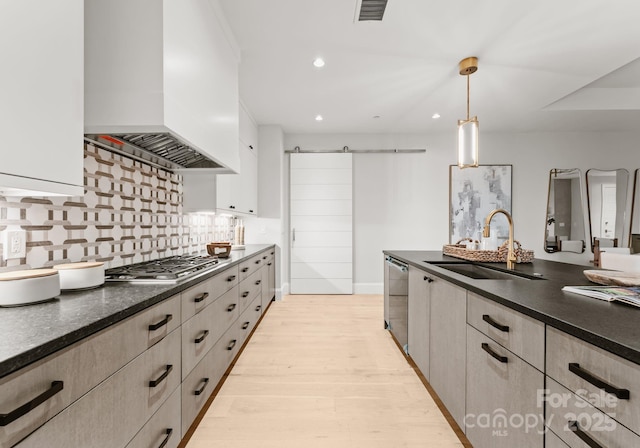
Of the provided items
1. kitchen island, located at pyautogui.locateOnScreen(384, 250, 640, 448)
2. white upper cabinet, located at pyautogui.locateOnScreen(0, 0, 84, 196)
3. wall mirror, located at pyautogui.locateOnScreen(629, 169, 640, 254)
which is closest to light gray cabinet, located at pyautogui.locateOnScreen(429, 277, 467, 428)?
kitchen island, located at pyautogui.locateOnScreen(384, 250, 640, 448)

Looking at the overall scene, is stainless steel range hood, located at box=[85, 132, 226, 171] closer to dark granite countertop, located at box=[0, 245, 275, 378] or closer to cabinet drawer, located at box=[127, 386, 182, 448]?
dark granite countertop, located at box=[0, 245, 275, 378]

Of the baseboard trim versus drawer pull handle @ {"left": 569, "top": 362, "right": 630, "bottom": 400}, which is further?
the baseboard trim

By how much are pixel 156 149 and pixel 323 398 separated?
1975 millimetres

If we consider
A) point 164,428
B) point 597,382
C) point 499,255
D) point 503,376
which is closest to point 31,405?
point 164,428

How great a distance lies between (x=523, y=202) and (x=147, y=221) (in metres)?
5.52

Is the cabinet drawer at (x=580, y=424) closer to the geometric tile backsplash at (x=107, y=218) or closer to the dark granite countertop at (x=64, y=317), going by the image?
the dark granite countertop at (x=64, y=317)

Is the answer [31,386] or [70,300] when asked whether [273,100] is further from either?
[31,386]

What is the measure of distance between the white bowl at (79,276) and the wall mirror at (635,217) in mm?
6914

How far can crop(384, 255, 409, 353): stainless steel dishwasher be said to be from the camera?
2613mm

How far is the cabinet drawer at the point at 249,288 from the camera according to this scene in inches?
107

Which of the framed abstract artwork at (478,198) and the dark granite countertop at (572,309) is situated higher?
the framed abstract artwork at (478,198)

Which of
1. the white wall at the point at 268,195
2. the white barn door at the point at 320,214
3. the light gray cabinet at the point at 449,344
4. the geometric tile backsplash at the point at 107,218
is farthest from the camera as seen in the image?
the white barn door at the point at 320,214

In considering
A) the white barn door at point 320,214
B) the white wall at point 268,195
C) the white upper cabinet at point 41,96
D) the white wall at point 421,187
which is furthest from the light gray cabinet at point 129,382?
the white wall at point 421,187

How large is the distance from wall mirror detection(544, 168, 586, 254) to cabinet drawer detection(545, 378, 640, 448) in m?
5.21
